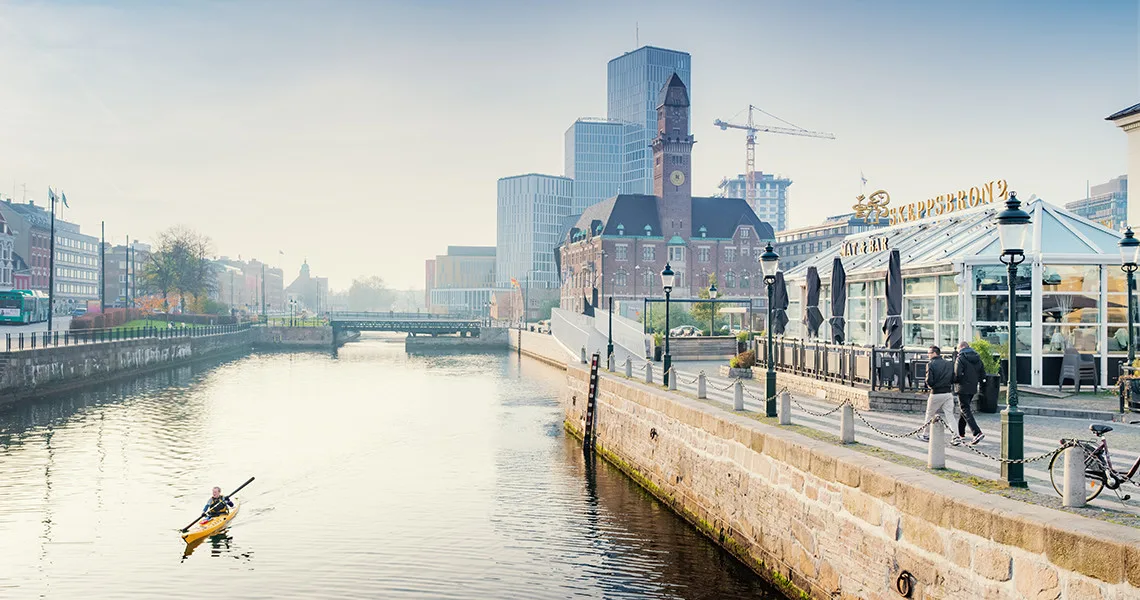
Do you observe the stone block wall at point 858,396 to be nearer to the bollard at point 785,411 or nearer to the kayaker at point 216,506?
the bollard at point 785,411

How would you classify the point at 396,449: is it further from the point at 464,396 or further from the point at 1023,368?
the point at 1023,368

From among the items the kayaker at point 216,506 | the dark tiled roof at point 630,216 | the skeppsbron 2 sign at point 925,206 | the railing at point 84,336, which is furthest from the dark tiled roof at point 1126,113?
the dark tiled roof at point 630,216

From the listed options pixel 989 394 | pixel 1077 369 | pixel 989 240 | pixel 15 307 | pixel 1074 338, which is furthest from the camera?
pixel 15 307

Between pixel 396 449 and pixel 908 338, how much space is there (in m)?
17.8

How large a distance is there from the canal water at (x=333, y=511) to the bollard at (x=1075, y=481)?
582cm

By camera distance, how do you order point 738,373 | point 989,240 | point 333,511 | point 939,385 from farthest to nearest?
point 738,373, point 989,240, point 333,511, point 939,385

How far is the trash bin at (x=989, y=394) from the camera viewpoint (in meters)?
19.9

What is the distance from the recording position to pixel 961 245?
26109 mm

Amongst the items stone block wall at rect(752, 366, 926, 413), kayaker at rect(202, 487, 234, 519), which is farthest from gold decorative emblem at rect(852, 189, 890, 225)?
kayaker at rect(202, 487, 234, 519)

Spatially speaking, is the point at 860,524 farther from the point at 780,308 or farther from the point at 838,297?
the point at 780,308

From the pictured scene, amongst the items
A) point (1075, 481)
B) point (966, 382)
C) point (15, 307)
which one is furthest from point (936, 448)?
point (15, 307)

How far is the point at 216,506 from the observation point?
19062 millimetres

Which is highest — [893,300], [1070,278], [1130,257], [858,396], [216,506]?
[1130,257]

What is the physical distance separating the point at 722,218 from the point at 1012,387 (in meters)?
104
